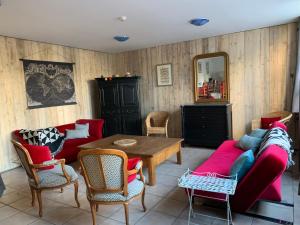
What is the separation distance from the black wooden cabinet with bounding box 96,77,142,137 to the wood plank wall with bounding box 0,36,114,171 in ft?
1.45

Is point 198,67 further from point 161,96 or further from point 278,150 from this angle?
point 278,150

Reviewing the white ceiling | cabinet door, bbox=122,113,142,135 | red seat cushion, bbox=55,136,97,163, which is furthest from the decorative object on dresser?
red seat cushion, bbox=55,136,97,163

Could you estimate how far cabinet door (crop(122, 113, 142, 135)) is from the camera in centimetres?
553

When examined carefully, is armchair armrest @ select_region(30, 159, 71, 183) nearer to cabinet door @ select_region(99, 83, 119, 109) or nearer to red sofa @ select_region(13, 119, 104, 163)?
red sofa @ select_region(13, 119, 104, 163)

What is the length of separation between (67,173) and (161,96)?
352cm

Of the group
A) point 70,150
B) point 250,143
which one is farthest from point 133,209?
point 70,150

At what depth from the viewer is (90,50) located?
18.6ft

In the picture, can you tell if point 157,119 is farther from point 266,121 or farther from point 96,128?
point 266,121

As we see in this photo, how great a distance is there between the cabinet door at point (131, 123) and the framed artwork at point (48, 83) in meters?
1.26

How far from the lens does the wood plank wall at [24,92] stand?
159 inches

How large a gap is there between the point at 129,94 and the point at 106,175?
3.58m

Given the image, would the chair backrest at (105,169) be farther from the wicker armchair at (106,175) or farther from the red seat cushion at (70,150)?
the red seat cushion at (70,150)

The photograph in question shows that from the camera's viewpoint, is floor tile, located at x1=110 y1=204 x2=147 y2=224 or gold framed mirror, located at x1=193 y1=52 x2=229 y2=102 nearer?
floor tile, located at x1=110 y1=204 x2=147 y2=224

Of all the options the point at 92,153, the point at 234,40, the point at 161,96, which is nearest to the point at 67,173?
the point at 92,153
